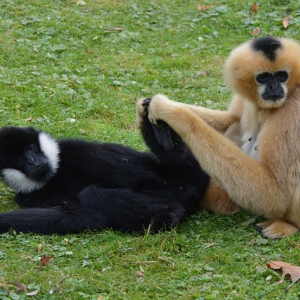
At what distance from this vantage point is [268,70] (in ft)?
18.6

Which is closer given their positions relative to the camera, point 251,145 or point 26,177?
point 251,145

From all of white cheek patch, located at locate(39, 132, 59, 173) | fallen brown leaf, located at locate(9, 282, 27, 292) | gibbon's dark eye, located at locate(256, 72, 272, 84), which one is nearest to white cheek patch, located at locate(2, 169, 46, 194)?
white cheek patch, located at locate(39, 132, 59, 173)

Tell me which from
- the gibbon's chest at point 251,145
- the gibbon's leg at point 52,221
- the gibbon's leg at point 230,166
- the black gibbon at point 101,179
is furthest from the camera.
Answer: the gibbon's chest at point 251,145

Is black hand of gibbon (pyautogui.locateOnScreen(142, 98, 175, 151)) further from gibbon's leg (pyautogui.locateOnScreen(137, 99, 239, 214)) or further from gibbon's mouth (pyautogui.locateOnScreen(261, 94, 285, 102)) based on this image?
gibbon's mouth (pyautogui.locateOnScreen(261, 94, 285, 102))

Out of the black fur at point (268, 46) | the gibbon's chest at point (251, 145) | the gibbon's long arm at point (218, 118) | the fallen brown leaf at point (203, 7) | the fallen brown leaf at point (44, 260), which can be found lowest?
the fallen brown leaf at point (44, 260)

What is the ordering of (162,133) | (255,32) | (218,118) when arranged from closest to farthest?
(162,133) < (218,118) < (255,32)

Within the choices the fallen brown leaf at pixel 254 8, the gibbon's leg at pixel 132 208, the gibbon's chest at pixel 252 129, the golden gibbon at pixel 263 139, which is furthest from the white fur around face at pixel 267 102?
the fallen brown leaf at pixel 254 8

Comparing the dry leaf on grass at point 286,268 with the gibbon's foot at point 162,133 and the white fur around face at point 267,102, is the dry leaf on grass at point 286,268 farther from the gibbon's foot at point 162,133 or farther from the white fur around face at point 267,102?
the gibbon's foot at point 162,133

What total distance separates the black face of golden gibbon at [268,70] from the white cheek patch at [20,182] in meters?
2.20

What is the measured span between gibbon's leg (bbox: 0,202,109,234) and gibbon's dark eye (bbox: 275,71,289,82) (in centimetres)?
200

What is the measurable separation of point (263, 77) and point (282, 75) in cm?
17

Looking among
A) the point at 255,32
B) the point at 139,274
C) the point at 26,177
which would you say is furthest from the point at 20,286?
the point at 255,32

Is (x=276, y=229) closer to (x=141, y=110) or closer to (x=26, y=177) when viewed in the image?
(x=141, y=110)

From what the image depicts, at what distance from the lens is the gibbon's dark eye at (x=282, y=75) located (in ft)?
18.7
